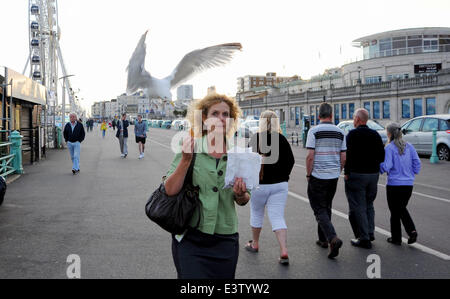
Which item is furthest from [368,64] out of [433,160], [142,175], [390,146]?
[390,146]

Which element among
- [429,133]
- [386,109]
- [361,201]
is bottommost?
[361,201]

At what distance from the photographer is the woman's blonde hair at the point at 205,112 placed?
2824 mm

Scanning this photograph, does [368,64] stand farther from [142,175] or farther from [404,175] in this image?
[404,175]

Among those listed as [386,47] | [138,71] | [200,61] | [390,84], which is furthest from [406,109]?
[138,71]

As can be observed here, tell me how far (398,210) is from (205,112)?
3823 millimetres

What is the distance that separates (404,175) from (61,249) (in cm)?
457

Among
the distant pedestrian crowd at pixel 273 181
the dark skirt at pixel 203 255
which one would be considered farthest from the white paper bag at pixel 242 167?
the dark skirt at pixel 203 255

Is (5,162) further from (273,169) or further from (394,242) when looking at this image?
(394,242)

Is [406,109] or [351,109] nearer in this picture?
[406,109]

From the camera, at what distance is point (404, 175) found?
18.6ft

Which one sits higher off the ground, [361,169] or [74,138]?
[74,138]

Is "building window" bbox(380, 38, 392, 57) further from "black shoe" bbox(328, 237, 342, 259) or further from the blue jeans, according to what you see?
"black shoe" bbox(328, 237, 342, 259)

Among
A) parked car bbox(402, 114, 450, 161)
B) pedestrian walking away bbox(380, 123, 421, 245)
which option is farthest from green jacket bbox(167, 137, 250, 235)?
parked car bbox(402, 114, 450, 161)

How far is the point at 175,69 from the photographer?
5.36 meters
